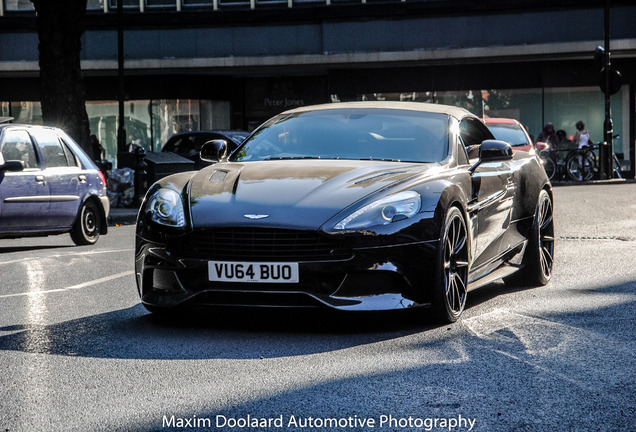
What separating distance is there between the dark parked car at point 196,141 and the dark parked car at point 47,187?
8.87 m

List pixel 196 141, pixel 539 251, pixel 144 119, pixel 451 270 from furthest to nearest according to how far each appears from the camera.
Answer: pixel 144 119, pixel 196 141, pixel 539 251, pixel 451 270

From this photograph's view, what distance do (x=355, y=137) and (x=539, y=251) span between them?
198 centimetres

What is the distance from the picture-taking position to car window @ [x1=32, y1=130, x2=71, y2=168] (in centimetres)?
1298

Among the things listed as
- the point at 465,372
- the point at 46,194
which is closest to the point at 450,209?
the point at 465,372

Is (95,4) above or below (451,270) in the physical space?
above

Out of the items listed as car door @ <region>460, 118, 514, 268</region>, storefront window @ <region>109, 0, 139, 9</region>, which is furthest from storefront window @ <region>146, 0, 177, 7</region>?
car door @ <region>460, 118, 514, 268</region>

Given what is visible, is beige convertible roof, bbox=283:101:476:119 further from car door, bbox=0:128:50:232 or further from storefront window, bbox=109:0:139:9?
storefront window, bbox=109:0:139:9

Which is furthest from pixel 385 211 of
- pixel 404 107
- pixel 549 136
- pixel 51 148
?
pixel 549 136

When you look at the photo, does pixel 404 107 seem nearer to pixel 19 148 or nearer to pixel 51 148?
pixel 19 148

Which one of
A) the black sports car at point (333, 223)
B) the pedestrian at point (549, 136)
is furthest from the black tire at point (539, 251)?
the pedestrian at point (549, 136)

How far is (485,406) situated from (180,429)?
1.23 meters

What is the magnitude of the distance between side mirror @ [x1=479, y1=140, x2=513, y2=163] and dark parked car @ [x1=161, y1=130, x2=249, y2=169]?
15356 millimetres

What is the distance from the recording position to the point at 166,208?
638cm

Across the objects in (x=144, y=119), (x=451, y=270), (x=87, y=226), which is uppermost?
(x=144, y=119)
